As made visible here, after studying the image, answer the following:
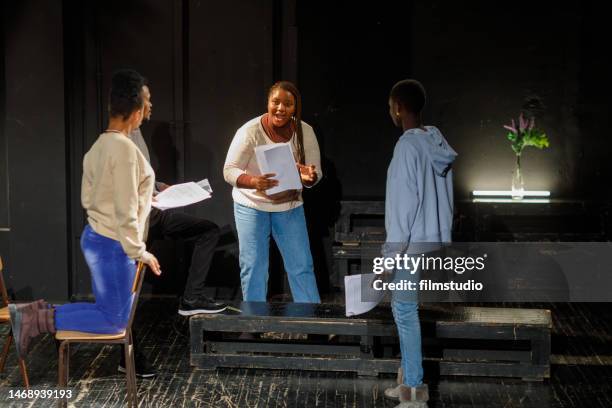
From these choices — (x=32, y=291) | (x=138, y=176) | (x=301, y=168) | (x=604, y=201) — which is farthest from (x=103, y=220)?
(x=604, y=201)

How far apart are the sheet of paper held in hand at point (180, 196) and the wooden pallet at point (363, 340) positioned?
656mm

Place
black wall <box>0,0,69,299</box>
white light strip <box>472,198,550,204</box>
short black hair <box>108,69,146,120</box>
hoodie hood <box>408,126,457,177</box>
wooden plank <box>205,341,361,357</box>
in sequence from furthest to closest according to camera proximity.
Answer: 1. white light strip <box>472,198,550,204</box>
2. black wall <box>0,0,69,299</box>
3. wooden plank <box>205,341,361,357</box>
4. hoodie hood <box>408,126,457,177</box>
5. short black hair <box>108,69,146,120</box>

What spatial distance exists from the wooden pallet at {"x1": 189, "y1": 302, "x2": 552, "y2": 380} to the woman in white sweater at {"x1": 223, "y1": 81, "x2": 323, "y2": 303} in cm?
39

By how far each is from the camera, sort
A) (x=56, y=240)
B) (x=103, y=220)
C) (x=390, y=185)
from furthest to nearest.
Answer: (x=56, y=240) < (x=390, y=185) < (x=103, y=220)

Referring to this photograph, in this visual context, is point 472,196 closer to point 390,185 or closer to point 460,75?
point 460,75

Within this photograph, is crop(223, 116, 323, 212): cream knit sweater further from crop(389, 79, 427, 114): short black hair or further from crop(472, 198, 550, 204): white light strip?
crop(472, 198, 550, 204): white light strip

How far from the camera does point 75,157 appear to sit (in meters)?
6.96

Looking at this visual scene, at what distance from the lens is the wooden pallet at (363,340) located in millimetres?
5211

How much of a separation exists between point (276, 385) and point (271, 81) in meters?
2.53

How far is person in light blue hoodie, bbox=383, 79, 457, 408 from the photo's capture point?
4.52 meters

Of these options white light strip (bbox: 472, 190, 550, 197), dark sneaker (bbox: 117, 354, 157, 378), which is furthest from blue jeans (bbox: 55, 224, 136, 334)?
white light strip (bbox: 472, 190, 550, 197)

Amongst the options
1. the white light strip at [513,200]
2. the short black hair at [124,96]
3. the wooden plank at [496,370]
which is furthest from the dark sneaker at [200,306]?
the white light strip at [513,200]

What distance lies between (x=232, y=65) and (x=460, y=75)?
1.75 metres

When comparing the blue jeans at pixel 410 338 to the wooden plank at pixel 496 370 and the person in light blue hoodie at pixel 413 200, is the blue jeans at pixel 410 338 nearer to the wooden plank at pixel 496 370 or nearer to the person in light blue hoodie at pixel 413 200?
the person in light blue hoodie at pixel 413 200
